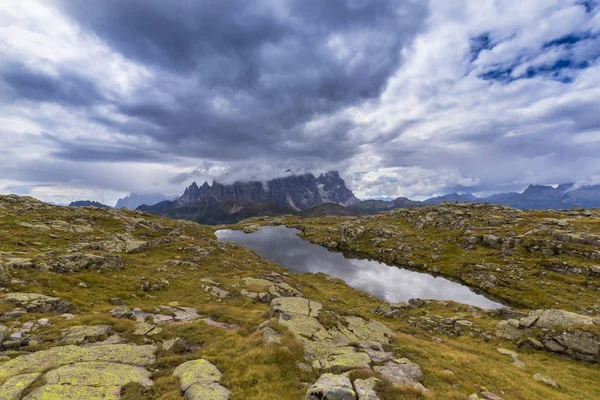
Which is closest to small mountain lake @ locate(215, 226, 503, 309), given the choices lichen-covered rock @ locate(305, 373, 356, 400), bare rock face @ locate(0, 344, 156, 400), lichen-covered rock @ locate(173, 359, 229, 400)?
lichen-covered rock @ locate(305, 373, 356, 400)

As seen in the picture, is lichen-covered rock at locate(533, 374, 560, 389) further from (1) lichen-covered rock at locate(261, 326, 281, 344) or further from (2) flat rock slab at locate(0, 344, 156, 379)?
(2) flat rock slab at locate(0, 344, 156, 379)

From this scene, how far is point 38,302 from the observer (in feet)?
84.1

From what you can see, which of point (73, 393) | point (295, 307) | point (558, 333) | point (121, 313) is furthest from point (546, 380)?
point (121, 313)

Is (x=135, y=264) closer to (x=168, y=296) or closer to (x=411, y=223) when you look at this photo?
(x=168, y=296)

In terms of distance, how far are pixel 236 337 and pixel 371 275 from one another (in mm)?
86643

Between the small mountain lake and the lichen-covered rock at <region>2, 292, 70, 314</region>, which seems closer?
the lichen-covered rock at <region>2, 292, 70, 314</region>

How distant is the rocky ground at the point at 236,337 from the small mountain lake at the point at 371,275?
1498cm

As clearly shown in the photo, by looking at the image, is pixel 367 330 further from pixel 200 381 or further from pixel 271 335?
pixel 200 381

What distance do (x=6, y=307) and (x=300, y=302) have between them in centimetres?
2869

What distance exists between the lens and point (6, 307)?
23281mm

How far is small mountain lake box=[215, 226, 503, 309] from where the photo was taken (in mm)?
75062

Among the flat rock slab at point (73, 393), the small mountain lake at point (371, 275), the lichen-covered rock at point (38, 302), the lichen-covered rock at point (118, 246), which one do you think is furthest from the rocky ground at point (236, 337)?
the small mountain lake at point (371, 275)

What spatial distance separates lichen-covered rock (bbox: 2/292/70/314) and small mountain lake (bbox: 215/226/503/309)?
71.1 meters

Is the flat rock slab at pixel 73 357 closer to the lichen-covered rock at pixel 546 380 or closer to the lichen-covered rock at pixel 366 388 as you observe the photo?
the lichen-covered rock at pixel 366 388
